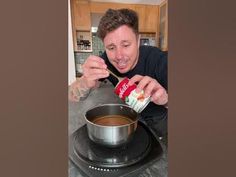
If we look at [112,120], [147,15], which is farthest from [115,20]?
[112,120]

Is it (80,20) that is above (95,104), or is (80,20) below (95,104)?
above

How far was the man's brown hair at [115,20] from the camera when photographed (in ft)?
1.43

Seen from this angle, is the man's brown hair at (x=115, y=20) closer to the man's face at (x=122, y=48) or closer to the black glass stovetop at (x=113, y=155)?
the man's face at (x=122, y=48)

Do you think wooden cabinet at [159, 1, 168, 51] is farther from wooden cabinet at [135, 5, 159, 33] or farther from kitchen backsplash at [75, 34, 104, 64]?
kitchen backsplash at [75, 34, 104, 64]

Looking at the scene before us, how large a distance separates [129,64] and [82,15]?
0.56ft

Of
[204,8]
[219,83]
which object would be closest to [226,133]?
[219,83]

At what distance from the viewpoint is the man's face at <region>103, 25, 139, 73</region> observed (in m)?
0.48

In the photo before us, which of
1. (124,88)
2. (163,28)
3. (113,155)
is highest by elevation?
(163,28)

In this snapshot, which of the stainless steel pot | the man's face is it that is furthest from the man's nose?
the stainless steel pot

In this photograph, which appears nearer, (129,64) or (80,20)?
(80,20)

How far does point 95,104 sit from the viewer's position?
0.54 m

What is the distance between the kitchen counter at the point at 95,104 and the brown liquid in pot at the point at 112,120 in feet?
0.15

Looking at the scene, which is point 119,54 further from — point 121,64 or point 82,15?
point 82,15

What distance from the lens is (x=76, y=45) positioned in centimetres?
44
